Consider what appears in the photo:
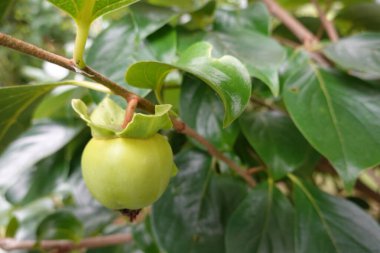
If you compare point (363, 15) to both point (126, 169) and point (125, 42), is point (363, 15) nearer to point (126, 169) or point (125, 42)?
point (125, 42)

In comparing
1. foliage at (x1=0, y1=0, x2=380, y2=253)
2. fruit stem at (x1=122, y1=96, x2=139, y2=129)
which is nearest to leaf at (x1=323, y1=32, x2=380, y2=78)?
foliage at (x1=0, y1=0, x2=380, y2=253)

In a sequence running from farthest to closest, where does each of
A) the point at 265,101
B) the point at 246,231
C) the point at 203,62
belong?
the point at 265,101, the point at 246,231, the point at 203,62

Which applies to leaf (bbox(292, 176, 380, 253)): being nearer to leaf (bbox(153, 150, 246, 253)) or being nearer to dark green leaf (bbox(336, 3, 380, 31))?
leaf (bbox(153, 150, 246, 253))

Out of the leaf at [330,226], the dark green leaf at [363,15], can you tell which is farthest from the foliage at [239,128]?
the dark green leaf at [363,15]

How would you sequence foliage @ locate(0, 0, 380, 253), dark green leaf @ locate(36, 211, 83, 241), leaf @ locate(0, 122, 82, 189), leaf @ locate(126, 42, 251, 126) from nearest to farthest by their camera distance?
leaf @ locate(126, 42, 251, 126), foliage @ locate(0, 0, 380, 253), leaf @ locate(0, 122, 82, 189), dark green leaf @ locate(36, 211, 83, 241)

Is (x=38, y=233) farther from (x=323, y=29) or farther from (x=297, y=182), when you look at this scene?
(x=323, y=29)

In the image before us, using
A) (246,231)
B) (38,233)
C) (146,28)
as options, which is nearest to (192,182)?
(246,231)
